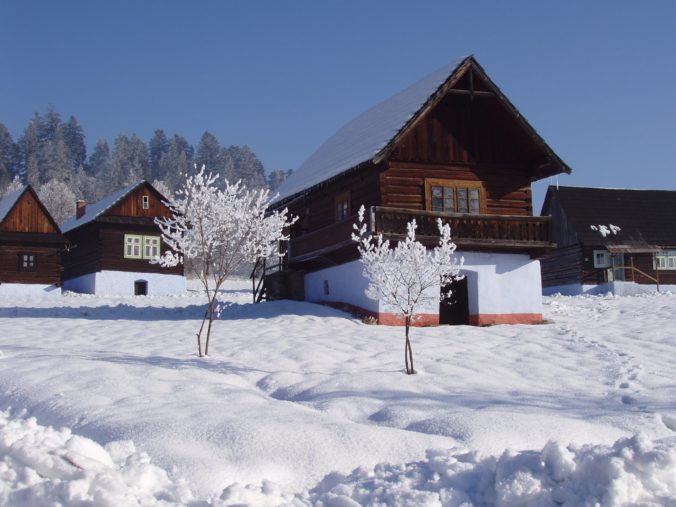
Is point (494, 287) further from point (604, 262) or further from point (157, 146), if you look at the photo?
point (157, 146)

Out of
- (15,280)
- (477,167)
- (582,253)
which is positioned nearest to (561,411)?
(477,167)

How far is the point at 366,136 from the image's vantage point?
23.0 m

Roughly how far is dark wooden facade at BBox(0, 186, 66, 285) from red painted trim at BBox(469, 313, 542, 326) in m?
25.0

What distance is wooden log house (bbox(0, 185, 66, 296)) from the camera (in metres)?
36.1

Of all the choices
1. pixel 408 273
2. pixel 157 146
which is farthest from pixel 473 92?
pixel 157 146

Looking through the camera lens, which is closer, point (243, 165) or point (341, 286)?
point (341, 286)

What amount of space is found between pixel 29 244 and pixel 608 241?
30.4 m

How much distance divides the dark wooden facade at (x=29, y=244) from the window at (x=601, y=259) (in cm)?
2824

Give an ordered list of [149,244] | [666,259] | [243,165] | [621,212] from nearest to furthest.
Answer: [666,259] < [621,212] < [149,244] < [243,165]

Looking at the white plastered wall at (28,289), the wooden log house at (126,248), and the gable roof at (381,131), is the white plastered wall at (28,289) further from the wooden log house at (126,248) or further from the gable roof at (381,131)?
the gable roof at (381,131)

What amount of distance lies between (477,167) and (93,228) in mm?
24697

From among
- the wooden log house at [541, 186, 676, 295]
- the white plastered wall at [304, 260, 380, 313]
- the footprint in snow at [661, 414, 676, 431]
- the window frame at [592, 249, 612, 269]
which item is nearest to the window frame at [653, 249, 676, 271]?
the wooden log house at [541, 186, 676, 295]

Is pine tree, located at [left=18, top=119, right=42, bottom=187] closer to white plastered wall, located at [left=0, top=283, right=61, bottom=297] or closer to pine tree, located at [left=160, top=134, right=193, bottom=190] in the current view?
pine tree, located at [left=160, top=134, right=193, bottom=190]

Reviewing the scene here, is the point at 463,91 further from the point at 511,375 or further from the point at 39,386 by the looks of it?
the point at 39,386
